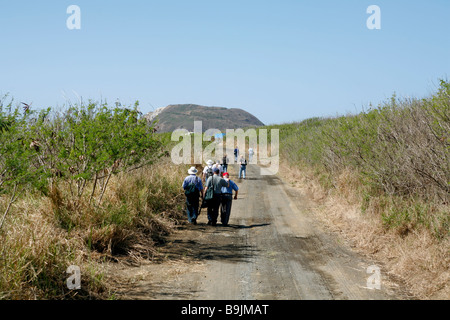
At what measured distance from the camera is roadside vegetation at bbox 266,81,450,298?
7.69 meters

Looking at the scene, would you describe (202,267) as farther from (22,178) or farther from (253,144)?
(253,144)

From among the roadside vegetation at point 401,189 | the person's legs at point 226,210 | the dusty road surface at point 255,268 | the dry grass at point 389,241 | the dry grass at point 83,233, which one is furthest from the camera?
the person's legs at point 226,210

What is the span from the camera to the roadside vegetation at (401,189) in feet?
25.2

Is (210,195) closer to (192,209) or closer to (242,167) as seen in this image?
(192,209)

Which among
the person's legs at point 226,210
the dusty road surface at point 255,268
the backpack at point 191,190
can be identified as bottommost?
the dusty road surface at point 255,268

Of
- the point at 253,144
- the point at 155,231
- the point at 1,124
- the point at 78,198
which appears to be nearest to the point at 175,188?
the point at 155,231

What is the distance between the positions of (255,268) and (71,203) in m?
4.31

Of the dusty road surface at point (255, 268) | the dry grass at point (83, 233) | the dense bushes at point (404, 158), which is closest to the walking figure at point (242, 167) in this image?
the dense bushes at point (404, 158)

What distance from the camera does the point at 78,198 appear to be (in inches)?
358

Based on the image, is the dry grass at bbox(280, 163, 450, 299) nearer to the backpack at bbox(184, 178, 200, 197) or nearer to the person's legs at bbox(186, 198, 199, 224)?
the person's legs at bbox(186, 198, 199, 224)

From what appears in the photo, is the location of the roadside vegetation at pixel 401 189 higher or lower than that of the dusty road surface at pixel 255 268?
higher

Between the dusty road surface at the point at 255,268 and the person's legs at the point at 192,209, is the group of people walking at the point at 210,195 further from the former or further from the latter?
the dusty road surface at the point at 255,268

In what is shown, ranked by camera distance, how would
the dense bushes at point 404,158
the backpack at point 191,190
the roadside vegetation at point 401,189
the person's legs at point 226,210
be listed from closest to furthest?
the roadside vegetation at point 401,189
the dense bushes at point 404,158
the backpack at point 191,190
the person's legs at point 226,210
